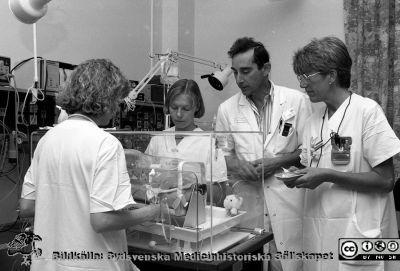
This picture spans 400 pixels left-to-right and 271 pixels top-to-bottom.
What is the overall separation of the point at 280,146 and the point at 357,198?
0.51m

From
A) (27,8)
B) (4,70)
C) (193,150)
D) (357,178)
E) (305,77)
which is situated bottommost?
(357,178)

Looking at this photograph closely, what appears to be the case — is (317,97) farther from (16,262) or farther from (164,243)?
(16,262)

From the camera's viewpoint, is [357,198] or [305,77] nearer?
[357,198]

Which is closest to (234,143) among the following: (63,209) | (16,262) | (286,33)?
(63,209)

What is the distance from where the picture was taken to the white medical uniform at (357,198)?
1.59m

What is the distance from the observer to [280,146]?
2020 millimetres

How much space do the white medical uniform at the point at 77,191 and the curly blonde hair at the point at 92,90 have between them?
0.05 meters

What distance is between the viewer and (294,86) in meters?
3.19

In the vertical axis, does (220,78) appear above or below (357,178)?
above

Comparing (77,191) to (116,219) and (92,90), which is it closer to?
(116,219)

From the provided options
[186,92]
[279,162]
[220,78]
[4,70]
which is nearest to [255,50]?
[186,92]

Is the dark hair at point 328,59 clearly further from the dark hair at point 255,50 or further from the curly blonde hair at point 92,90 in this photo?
the curly blonde hair at point 92,90

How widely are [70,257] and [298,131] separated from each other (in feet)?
4.27


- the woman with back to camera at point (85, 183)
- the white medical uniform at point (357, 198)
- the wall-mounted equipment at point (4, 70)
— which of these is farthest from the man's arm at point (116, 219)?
the wall-mounted equipment at point (4, 70)
